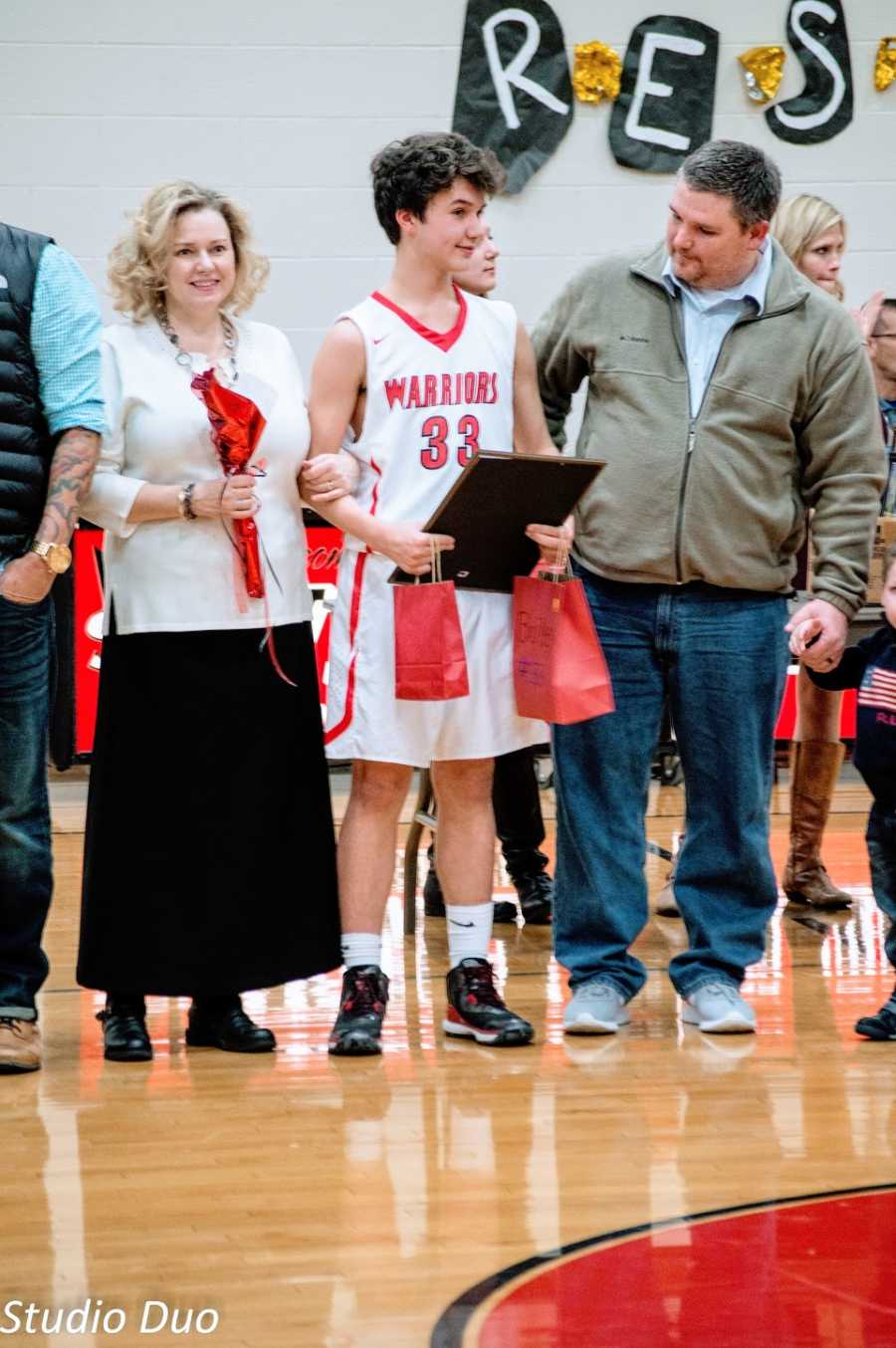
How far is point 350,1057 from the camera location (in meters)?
3.40

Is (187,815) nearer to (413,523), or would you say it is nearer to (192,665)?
(192,665)

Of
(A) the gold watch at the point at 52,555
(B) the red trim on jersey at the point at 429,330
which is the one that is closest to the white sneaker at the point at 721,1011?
(B) the red trim on jersey at the point at 429,330

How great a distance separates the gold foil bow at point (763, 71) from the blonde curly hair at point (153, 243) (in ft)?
14.1

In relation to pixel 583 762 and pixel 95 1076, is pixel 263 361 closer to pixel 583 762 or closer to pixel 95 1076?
pixel 583 762

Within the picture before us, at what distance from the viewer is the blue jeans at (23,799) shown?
3.26 metres

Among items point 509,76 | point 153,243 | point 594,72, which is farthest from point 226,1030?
point 594,72

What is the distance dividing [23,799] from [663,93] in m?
4.75

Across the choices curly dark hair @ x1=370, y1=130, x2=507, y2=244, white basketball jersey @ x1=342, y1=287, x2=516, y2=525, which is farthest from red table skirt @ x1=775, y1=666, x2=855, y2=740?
curly dark hair @ x1=370, y1=130, x2=507, y2=244

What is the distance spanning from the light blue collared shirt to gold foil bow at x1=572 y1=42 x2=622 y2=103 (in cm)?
389

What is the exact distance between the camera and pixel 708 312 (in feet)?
11.4

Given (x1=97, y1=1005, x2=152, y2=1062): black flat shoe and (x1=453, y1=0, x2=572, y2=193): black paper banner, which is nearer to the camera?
(x1=97, y1=1005, x2=152, y2=1062): black flat shoe

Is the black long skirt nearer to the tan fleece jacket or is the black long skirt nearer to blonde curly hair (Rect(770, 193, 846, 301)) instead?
the tan fleece jacket

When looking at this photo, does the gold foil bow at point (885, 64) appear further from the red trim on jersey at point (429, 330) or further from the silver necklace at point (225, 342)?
the silver necklace at point (225, 342)

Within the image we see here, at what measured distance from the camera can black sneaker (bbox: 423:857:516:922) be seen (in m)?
4.60
